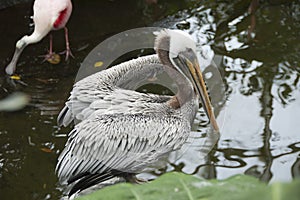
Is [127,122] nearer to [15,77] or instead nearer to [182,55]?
[182,55]

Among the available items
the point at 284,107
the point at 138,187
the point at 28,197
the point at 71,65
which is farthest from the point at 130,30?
the point at 138,187

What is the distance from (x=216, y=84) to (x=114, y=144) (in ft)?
5.27

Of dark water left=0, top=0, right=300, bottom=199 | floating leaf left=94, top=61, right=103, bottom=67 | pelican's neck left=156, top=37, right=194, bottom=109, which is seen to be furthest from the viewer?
floating leaf left=94, top=61, right=103, bottom=67

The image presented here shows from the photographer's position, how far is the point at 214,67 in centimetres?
484

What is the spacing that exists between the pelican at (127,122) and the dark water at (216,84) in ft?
1.64

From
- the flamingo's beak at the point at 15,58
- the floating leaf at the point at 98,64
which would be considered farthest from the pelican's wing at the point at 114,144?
the floating leaf at the point at 98,64

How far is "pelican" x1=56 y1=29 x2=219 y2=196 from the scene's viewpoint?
10.5 ft

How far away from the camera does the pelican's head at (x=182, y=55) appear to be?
3.36m

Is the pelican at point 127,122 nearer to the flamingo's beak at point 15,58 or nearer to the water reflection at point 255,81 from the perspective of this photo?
the water reflection at point 255,81

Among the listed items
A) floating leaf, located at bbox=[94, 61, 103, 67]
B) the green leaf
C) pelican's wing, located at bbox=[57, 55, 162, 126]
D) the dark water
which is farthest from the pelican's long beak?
the green leaf

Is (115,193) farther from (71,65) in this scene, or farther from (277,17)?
(277,17)

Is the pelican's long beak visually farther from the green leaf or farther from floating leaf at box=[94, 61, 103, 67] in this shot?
the green leaf

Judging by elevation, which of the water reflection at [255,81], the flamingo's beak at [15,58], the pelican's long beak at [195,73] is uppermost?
the pelican's long beak at [195,73]

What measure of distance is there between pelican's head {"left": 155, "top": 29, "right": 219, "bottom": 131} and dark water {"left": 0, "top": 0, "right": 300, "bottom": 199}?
613mm
